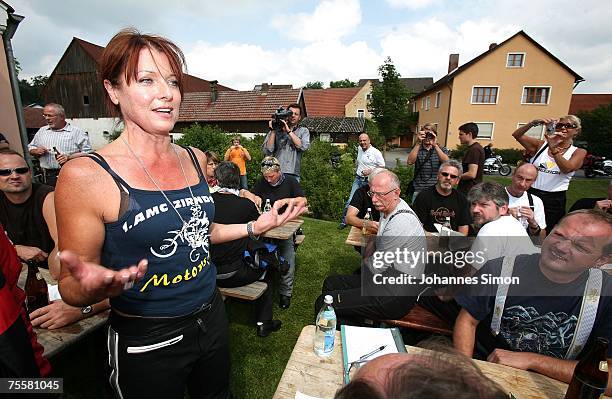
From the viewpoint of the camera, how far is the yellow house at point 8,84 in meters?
7.42

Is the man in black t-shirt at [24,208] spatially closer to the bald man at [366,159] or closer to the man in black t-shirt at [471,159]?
the bald man at [366,159]

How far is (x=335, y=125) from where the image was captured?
1312 inches

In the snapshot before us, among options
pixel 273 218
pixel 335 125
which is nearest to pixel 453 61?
pixel 335 125

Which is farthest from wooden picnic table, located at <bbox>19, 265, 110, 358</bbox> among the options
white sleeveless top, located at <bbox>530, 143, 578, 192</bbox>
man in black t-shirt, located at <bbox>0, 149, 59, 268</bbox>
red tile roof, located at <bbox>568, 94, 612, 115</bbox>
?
red tile roof, located at <bbox>568, 94, 612, 115</bbox>

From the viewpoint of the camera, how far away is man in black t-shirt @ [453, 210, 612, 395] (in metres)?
1.84

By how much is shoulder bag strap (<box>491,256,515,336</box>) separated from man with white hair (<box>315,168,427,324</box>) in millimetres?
835

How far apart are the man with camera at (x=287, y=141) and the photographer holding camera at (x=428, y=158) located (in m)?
2.34

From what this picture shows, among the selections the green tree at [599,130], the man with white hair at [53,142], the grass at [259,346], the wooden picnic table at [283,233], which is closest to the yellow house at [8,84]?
the man with white hair at [53,142]

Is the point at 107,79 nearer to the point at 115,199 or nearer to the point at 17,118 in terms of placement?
the point at 115,199

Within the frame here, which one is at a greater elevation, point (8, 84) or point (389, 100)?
point (389, 100)

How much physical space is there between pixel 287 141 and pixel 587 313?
527 centimetres

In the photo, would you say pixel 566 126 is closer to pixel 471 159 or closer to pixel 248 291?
pixel 471 159

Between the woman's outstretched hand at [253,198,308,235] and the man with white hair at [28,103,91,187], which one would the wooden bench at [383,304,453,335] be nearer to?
the woman's outstretched hand at [253,198,308,235]

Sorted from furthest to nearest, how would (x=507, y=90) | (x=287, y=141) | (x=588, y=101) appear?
(x=588, y=101) → (x=507, y=90) → (x=287, y=141)
